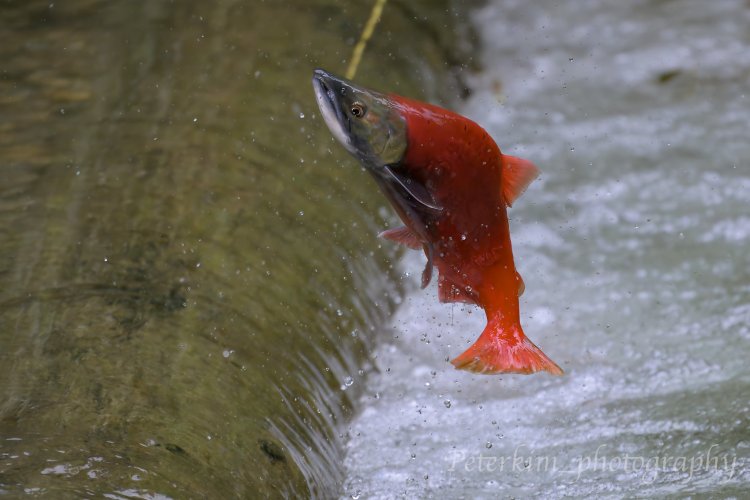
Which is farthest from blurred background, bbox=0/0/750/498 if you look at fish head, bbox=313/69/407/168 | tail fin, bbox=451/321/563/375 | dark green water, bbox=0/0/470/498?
fish head, bbox=313/69/407/168

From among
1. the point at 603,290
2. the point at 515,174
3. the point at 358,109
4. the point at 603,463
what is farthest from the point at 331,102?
the point at 603,290

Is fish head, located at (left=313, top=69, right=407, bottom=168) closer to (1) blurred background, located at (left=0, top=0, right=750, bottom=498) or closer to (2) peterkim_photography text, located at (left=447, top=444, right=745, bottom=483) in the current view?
(1) blurred background, located at (left=0, top=0, right=750, bottom=498)

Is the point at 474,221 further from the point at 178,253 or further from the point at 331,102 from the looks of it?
the point at 178,253

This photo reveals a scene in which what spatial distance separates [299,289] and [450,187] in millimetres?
926

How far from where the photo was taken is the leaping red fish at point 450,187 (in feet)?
4.94

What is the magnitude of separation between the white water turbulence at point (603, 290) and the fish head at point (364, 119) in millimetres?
953

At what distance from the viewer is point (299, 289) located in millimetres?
2398

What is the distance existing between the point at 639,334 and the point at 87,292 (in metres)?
1.50

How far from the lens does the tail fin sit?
159cm

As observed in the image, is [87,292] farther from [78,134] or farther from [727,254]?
[727,254]

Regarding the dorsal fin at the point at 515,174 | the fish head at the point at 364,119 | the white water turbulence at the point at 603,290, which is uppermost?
the fish head at the point at 364,119

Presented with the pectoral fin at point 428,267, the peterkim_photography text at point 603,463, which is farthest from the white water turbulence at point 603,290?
the pectoral fin at point 428,267

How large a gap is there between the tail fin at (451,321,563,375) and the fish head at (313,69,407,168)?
36 centimetres

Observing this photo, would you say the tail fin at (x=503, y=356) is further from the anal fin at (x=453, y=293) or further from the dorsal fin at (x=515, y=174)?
the dorsal fin at (x=515, y=174)
